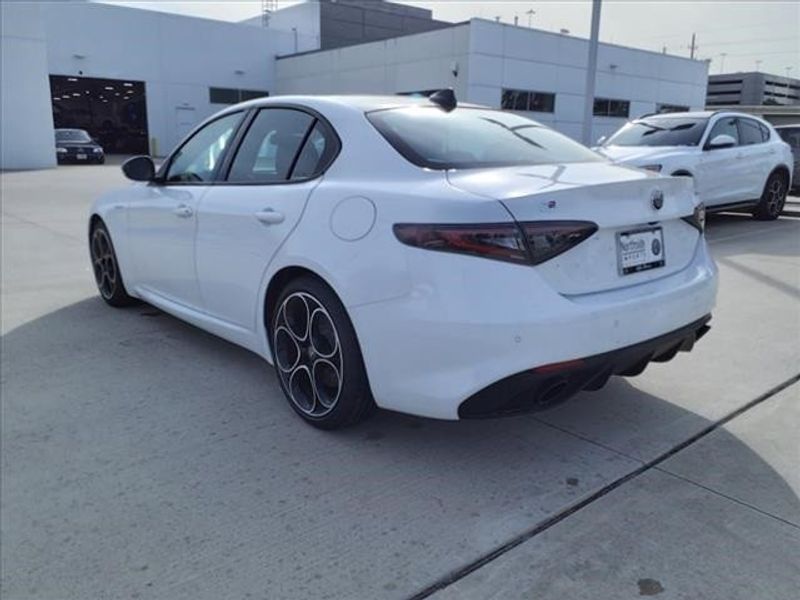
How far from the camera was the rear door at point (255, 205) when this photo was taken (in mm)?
3396

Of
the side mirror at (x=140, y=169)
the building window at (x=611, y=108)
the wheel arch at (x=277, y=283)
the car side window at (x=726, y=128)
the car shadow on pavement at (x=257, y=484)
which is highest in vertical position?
the building window at (x=611, y=108)

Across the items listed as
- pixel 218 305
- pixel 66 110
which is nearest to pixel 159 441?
pixel 218 305

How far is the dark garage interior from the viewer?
37656 millimetres

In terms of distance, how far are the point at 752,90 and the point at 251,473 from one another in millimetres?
61907

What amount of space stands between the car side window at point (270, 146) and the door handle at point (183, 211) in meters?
0.35

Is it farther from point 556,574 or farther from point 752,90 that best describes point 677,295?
point 752,90

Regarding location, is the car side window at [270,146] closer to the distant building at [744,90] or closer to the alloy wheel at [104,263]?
the alloy wheel at [104,263]

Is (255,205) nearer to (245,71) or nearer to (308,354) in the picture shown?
(308,354)

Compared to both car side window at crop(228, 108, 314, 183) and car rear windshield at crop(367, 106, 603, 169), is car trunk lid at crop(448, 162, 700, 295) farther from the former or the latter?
car side window at crop(228, 108, 314, 183)

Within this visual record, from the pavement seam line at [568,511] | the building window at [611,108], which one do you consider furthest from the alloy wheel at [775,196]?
the building window at [611,108]

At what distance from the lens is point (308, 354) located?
336cm

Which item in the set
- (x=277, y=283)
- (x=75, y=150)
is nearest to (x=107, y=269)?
(x=277, y=283)

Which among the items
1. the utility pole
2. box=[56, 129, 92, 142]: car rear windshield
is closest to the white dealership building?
box=[56, 129, 92, 142]: car rear windshield

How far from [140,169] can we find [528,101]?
29299 millimetres
